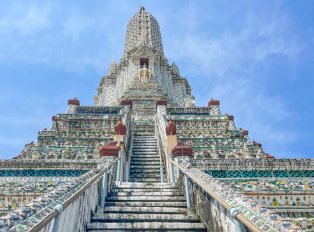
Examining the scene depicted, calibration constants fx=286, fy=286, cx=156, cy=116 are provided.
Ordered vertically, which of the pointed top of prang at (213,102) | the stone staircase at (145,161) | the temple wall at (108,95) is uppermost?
the temple wall at (108,95)

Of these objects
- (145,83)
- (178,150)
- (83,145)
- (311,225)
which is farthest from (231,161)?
(145,83)

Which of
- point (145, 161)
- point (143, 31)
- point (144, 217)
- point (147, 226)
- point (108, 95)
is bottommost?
point (147, 226)

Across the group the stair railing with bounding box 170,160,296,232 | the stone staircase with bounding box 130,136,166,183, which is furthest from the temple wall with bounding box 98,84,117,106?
the stair railing with bounding box 170,160,296,232

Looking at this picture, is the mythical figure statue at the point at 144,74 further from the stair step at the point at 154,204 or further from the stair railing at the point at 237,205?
the stair railing at the point at 237,205

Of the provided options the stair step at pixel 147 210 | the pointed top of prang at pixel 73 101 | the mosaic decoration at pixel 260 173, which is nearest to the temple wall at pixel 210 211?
the stair step at pixel 147 210

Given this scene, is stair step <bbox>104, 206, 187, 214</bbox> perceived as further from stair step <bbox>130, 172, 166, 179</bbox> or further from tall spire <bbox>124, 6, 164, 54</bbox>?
tall spire <bbox>124, 6, 164, 54</bbox>

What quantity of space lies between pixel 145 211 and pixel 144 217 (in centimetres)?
32

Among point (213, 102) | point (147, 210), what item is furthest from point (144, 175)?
point (213, 102)

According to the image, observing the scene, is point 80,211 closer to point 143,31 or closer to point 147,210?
point 147,210

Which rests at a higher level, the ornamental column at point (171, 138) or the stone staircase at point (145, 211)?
the ornamental column at point (171, 138)

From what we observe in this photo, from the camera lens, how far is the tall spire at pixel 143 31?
33.1m

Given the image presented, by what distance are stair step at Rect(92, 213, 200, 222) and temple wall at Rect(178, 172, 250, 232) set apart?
0.23 m

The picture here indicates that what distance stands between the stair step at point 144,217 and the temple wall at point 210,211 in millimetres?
232

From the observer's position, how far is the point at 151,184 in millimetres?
6848
